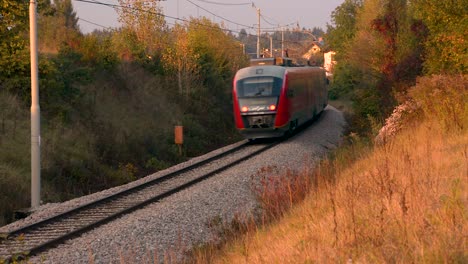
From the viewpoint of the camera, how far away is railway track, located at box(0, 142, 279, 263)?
969 cm

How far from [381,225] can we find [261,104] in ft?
59.0

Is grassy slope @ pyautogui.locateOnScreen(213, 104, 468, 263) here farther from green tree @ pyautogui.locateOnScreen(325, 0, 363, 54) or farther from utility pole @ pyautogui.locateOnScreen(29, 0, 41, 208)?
green tree @ pyautogui.locateOnScreen(325, 0, 363, 54)

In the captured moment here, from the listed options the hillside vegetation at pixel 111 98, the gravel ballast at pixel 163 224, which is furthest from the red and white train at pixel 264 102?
the gravel ballast at pixel 163 224

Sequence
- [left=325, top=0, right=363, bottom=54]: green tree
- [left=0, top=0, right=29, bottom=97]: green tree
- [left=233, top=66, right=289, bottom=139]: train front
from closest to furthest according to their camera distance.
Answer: [left=0, top=0, right=29, bottom=97]: green tree, [left=233, top=66, right=289, bottom=139]: train front, [left=325, top=0, right=363, bottom=54]: green tree

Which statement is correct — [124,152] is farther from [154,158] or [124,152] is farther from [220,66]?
[220,66]

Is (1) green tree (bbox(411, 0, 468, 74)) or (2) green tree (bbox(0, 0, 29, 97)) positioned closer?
(2) green tree (bbox(0, 0, 29, 97))

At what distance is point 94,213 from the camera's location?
1239 centimetres

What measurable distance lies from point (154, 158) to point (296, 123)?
7.20 m

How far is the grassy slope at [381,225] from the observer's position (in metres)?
5.39

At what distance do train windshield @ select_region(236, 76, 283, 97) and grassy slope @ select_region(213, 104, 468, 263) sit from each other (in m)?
14.1

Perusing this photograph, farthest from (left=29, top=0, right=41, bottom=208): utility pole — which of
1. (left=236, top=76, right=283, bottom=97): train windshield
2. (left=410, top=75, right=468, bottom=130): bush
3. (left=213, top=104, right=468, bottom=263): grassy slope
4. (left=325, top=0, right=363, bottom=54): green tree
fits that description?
(left=325, top=0, right=363, bottom=54): green tree

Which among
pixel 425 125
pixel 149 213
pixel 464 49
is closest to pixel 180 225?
pixel 149 213

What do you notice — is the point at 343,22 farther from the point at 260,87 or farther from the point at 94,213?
the point at 94,213

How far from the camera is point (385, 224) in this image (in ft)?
20.6
